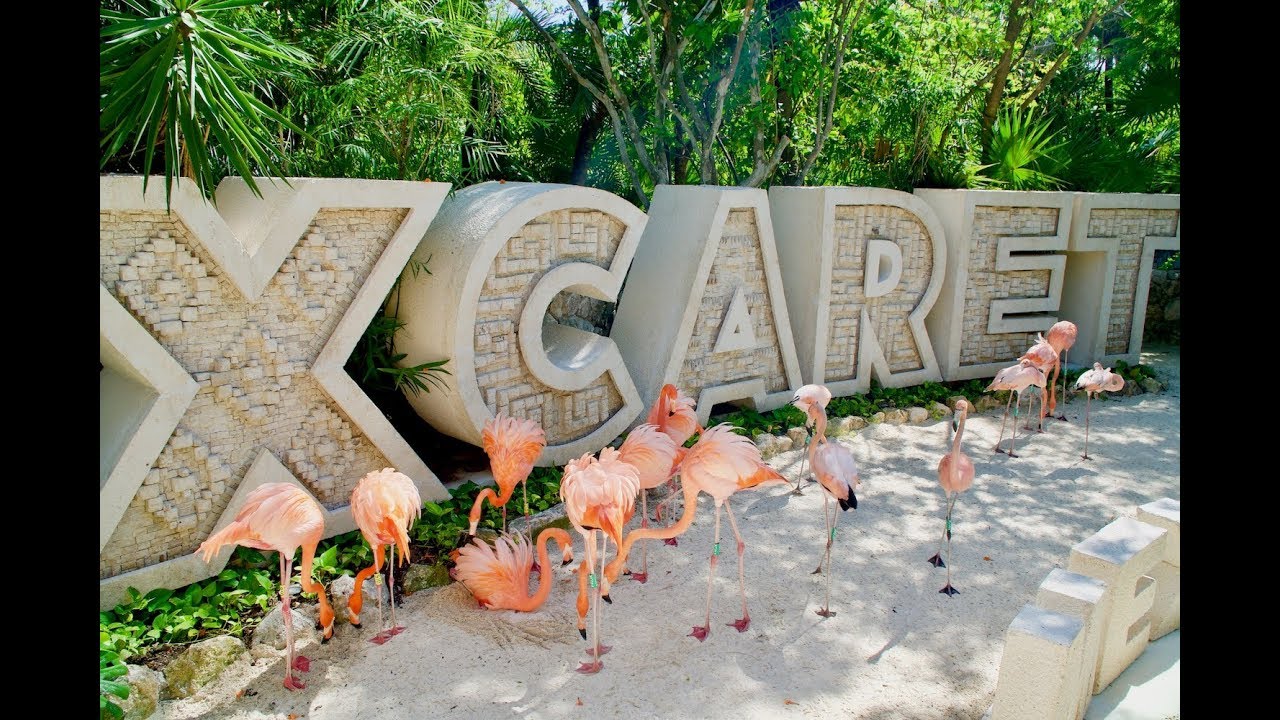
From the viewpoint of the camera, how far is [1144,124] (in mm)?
11547

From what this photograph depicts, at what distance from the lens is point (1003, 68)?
32.1 feet

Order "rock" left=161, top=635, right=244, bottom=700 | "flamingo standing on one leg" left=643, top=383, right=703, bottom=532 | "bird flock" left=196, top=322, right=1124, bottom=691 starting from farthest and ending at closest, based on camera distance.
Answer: "flamingo standing on one leg" left=643, top=383, right=703, bottom=532 → "bird flock" left=196, top=322, right=1124, bottom=691 → "rock" left=161, top=635, right=244, bottom=700

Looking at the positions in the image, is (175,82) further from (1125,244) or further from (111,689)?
(1125,244)

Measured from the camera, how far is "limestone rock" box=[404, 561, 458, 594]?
4711mm

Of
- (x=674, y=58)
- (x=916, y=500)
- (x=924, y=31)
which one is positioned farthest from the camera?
(x=924, y=31)

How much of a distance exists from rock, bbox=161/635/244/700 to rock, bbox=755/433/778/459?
153 inches

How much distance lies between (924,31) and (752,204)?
379cm

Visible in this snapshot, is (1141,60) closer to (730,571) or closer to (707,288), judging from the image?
(707,288)

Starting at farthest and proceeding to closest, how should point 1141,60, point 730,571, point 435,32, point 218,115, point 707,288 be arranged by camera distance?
point 1141,60
point 707,288
point 435,32
point 730,571
point 218,115

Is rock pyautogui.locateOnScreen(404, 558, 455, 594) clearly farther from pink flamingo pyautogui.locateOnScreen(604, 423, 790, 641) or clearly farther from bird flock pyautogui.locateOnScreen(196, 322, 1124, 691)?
pink flamingo pyautogui.locateOnScreen(604, 423, 790, 641)

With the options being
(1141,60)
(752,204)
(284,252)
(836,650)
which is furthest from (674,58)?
(1141,60)

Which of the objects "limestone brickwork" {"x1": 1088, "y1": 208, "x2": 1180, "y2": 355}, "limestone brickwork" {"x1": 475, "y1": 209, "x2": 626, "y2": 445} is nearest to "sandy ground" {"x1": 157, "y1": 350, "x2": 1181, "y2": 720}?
"limestone brickwork" {"x1": 475, "y1": 209, "x2": 626, "y2": 445}

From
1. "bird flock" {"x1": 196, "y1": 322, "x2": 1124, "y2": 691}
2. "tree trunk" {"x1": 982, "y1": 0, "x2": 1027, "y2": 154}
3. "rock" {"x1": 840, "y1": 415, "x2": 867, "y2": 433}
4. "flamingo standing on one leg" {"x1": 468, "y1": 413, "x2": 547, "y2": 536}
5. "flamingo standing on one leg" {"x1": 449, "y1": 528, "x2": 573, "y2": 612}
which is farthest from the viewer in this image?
"tree trunk" {"x1": 982, "y1": 0, "x2": 1027, "y2": 154}

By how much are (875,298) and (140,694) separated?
20.5 feet
